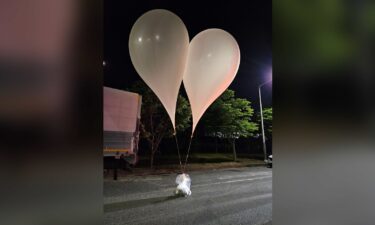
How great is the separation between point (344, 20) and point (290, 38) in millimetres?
255

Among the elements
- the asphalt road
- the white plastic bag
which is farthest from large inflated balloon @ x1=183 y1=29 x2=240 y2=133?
the white plastic bag

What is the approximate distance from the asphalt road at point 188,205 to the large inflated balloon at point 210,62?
1733 millimetres

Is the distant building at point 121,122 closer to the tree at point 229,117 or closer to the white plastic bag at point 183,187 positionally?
the white plastic bag at point 183,187

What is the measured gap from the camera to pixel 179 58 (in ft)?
14.7

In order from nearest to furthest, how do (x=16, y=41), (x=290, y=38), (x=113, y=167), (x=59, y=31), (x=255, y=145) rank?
1. (x=16, y=41)
2. (x=59, y=31)
3. (x=290, y=38)
4. (x=113, y=167)
5. (x=255, y=145)

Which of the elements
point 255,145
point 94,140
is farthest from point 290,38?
point 255,145

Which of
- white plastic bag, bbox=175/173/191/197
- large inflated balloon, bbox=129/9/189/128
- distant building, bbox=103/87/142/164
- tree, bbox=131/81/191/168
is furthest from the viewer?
tree, bbox=131/81/191/168

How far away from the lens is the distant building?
7613mm

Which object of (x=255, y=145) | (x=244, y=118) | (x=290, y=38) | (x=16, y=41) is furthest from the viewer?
(x=255, y=145)

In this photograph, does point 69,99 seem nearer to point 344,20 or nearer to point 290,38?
point 290,38

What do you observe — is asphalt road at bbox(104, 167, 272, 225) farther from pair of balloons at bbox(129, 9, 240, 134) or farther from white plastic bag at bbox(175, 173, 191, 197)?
pair of balloons at bbox(129, 9, 240, 134)

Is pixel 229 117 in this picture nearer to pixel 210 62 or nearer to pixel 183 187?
pixel 183 187

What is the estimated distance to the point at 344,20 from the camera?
1424 millimetres

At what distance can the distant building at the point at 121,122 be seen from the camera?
7613 millimetres
